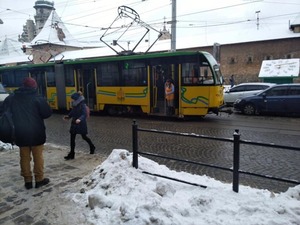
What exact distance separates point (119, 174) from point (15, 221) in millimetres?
1631

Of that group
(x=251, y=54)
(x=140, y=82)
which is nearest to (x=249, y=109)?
(x=140, y=82)

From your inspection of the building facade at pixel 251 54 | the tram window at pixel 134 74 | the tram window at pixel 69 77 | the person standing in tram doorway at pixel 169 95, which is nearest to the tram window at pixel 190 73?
the person standing in tram doorway at pixel 169 95

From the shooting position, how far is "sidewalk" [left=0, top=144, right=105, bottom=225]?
392 cm

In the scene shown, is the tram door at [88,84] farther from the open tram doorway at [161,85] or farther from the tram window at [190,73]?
the tram window at [190,73]

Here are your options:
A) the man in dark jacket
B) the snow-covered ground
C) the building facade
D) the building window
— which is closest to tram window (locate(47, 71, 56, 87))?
the man in dark jacket

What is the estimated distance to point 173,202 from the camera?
379cm

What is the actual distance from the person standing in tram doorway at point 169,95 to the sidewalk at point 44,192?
6.47 meters

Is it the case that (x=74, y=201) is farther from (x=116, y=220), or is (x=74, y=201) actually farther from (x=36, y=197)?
(x=116, y=220)

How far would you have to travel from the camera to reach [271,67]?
31.9 meters

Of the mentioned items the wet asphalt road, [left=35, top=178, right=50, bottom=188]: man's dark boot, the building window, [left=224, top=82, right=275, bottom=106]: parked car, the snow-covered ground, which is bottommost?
the wet asphalt road

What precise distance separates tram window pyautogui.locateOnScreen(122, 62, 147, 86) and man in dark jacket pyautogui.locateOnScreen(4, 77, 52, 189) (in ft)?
29.4

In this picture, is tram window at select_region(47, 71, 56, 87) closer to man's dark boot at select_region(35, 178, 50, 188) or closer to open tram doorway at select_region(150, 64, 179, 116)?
open tram doorway at select_region(150, 64, 179, 116)

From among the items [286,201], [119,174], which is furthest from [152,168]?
[286,201]

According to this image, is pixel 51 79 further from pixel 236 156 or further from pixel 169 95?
pixel 236 156
